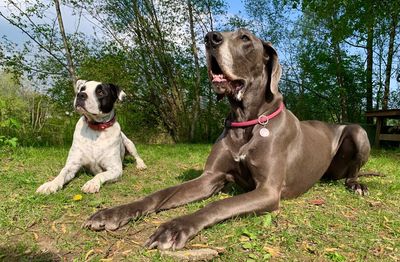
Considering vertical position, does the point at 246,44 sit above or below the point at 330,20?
below

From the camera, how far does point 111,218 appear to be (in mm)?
2355

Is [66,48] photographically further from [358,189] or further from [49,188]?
[358,189]

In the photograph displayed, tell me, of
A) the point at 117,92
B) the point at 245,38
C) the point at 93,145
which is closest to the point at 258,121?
the point at 245,38

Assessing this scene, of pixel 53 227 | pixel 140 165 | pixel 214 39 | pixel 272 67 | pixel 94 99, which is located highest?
pixel 214 39

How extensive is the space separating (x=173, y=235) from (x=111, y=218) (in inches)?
19.2

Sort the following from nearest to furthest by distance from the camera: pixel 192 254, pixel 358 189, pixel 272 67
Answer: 1. pixel 192 254
2. pixel 272 67
3. pixel 358 189

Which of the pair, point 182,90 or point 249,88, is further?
point 182,90

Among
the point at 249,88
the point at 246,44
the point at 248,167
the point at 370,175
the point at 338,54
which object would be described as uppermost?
the point at 338,54

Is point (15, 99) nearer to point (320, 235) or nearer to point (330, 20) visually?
point (320, 235)

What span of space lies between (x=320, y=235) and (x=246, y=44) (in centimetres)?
158

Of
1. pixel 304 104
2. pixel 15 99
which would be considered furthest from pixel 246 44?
pixel 304 104

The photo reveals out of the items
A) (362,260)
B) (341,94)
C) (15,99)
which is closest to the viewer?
(362,260)

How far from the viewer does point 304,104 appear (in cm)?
1394

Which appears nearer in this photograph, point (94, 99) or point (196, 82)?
point (94, 99)
